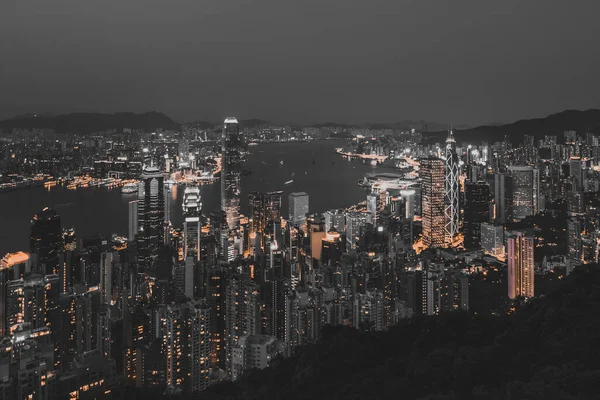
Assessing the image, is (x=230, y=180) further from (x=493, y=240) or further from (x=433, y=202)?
(x=493, y=240)

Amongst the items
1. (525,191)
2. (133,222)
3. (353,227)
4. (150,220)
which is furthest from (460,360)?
(525,191)

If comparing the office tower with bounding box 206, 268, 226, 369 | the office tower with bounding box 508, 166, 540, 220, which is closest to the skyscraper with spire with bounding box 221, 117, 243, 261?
the office tower with bounding box 206, 268, 226, 369

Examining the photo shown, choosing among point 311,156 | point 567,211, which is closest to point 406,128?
point 311,156

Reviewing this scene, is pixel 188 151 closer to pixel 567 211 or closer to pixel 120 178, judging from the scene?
pixel 120 178

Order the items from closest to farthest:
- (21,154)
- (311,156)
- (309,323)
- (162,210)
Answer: (309,323)
(162,210)
(21,154)
(311,156)

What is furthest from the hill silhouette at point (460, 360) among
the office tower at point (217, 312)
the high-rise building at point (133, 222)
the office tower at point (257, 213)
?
the office tower at point (257, 213)
